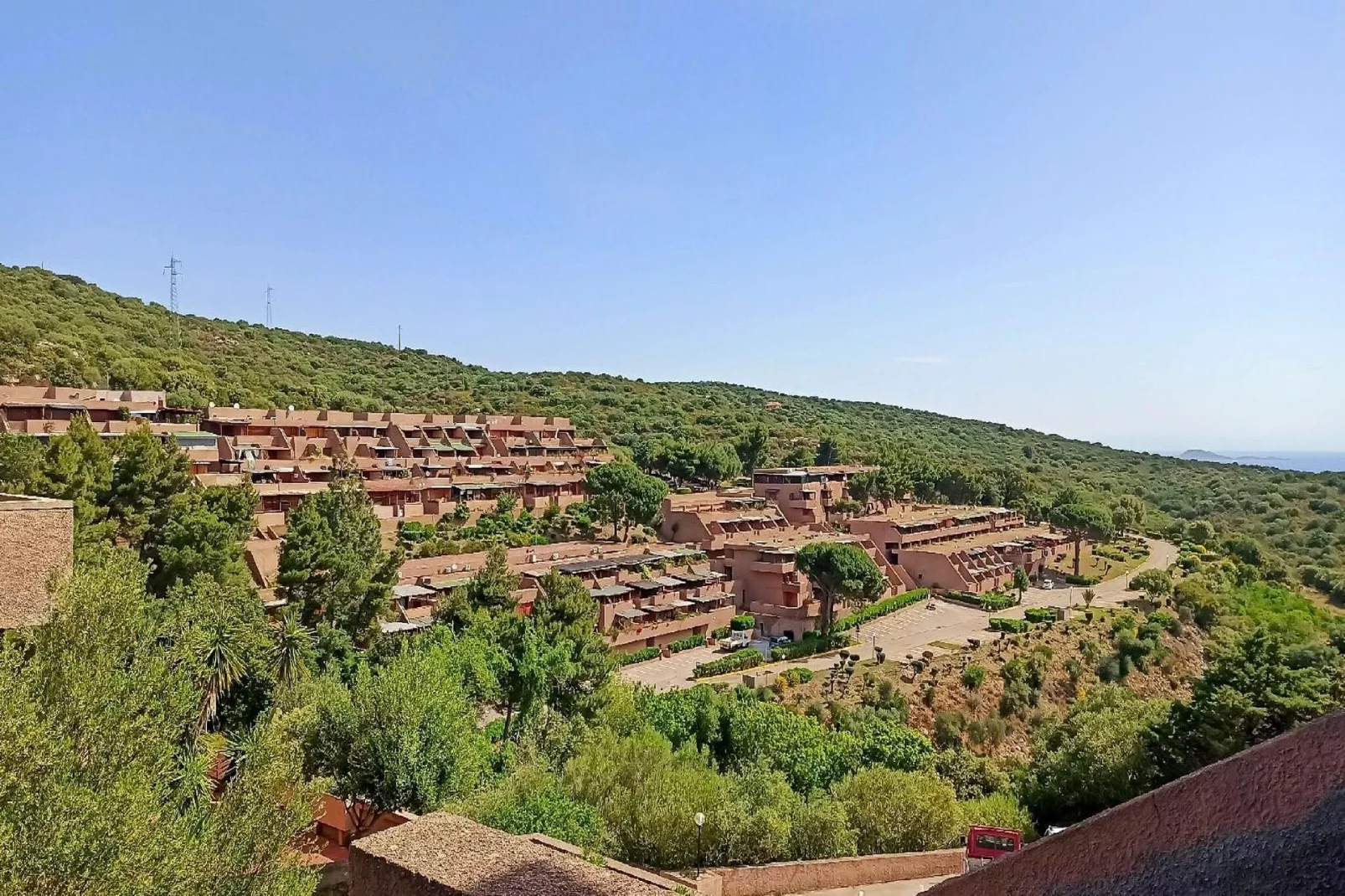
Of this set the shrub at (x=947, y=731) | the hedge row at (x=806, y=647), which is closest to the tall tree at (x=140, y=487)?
the hedge row at (x=806, y=647)

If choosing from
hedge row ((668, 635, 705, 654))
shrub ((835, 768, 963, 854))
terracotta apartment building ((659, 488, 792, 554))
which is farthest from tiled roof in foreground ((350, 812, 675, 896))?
terracotta apartment building ((659, 488, 792, 554))

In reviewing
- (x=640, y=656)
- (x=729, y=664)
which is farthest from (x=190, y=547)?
(x=729, y=664)

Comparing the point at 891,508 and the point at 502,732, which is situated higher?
the point at 891,508

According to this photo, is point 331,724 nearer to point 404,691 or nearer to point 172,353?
point 404,691

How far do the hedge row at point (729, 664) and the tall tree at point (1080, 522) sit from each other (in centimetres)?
3281

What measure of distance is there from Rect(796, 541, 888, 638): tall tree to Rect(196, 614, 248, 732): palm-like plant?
27.0 m

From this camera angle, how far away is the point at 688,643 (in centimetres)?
3834

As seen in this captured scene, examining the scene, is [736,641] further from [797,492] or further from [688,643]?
[797,492]

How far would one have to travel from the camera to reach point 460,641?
22.2 metres

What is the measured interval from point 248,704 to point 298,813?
1357 cm

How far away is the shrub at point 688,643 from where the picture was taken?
37.8 metres

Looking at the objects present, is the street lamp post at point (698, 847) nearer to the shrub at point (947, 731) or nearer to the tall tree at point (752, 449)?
the shrub at point (947, 731)

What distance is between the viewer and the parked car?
39.1 meters

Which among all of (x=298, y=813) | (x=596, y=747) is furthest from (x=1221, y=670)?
(x=298, y=813)
